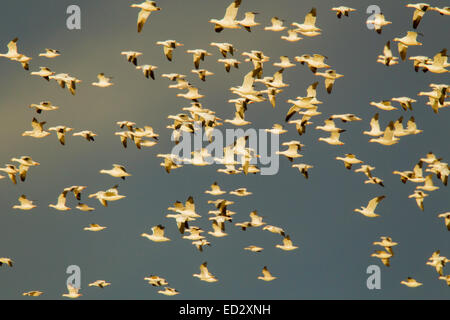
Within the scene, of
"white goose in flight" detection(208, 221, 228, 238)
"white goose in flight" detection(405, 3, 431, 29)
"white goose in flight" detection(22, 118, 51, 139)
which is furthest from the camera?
"white goose in flight" detection(208, 221, 228, 238)

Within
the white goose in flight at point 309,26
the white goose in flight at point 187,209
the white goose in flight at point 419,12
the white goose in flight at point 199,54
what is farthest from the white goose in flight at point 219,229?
the white goose in flight at point 419,12

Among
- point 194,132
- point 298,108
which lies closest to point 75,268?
point 194,132

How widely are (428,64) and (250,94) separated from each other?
6.49 metres

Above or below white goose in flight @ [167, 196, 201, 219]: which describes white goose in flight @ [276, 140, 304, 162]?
above

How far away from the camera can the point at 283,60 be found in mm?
39656

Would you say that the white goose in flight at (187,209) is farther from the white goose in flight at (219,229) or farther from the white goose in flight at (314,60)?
the white goose in flight at (314,60)

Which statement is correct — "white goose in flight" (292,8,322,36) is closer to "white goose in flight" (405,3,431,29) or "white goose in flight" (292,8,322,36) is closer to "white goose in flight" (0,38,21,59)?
"white goose in flight" (405,3,431,29)

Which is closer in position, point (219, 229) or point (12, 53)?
point (12, 53)

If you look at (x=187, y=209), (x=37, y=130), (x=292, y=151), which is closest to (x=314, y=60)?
(x=292, y=151)

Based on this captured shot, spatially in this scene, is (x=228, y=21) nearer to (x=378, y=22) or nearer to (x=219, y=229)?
(x=378, y=22)

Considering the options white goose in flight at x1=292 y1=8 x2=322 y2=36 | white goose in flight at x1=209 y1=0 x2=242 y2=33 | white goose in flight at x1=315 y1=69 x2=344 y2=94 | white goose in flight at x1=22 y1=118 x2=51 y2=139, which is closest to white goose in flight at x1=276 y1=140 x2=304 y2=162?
white goose in flight at x1=315 y1=69 x2=344 y2=94

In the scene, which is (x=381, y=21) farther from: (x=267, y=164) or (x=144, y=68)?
(x=267, y=164)

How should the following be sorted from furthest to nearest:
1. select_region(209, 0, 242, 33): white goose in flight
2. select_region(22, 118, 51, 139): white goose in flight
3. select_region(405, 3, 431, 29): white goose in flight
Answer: select_region(22, 118, 51, 139): white goose in flight
select_region(405, 3, 431, 29): white goose in flight
select_region(209, 0, 242, 33): white goose in flight

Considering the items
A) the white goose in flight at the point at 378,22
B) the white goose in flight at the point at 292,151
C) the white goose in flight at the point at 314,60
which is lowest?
the white goose in flight at the point at 292,151
